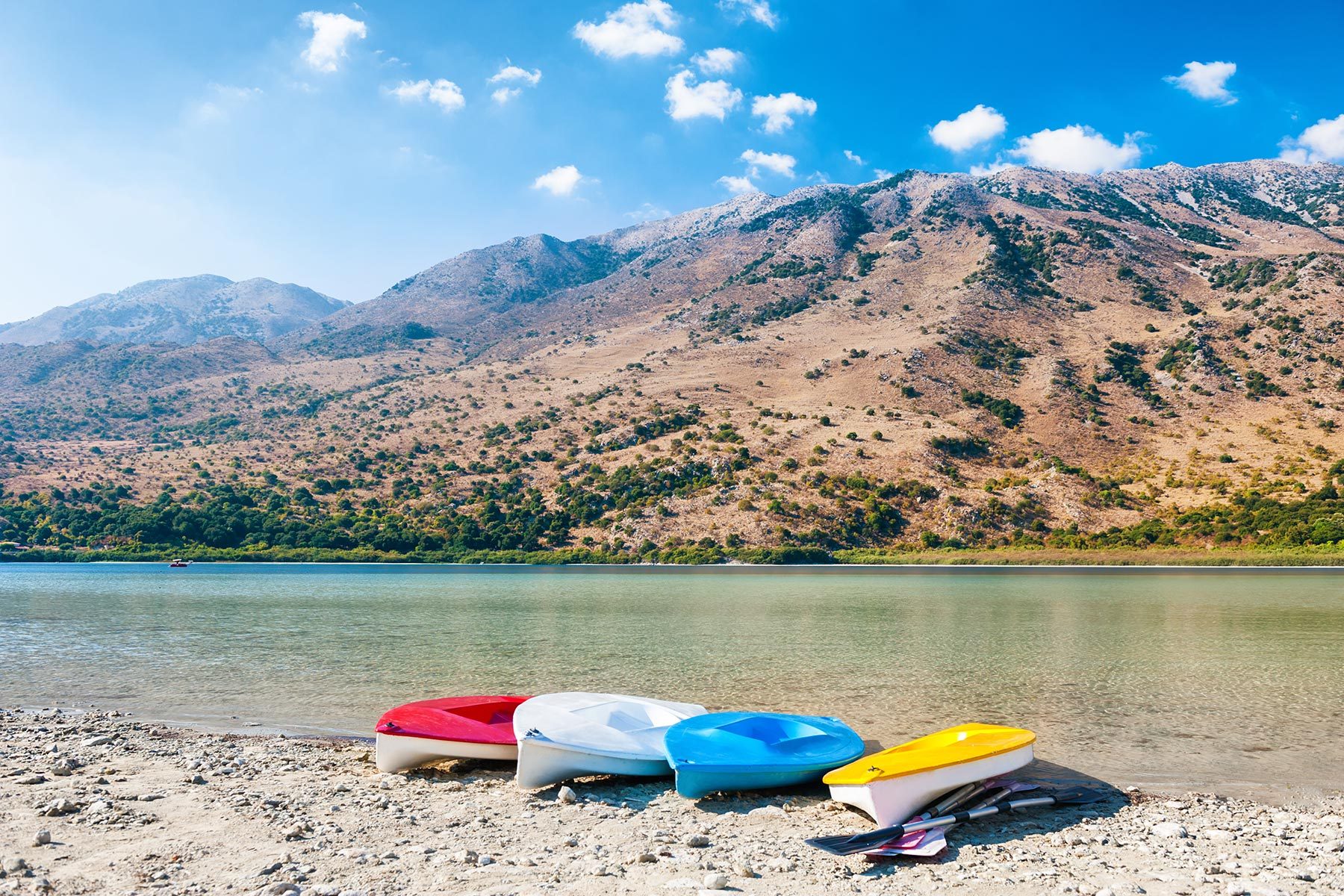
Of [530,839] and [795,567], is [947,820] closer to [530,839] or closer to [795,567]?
[530,839]

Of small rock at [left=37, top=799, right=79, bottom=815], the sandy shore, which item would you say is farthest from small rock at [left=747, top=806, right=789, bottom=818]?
small rock at [left=37, top=799, right=79, bottom=815]

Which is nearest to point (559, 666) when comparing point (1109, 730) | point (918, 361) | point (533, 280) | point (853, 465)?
point (1109, 730)

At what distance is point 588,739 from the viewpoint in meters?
11.5

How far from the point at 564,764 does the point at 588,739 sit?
55 centimetres

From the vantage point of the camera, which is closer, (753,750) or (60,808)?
(60,808)

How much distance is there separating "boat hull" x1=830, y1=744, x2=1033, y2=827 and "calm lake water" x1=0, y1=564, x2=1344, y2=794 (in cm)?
317

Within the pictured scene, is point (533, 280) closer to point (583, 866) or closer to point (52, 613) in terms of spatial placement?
point (52, 613)

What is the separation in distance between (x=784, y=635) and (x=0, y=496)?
97.2 meters

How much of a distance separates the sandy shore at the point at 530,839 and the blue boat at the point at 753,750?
0.29 meters

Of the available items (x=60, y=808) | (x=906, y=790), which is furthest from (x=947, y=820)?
(x=60, y=808)

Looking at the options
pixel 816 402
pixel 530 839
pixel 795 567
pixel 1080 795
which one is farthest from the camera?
pixel 816 402

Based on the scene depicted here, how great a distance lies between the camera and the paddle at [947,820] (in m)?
8.70

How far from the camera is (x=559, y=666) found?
2136cm

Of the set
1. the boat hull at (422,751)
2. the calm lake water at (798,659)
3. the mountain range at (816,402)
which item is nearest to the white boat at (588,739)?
the boat hull at (422,751)
